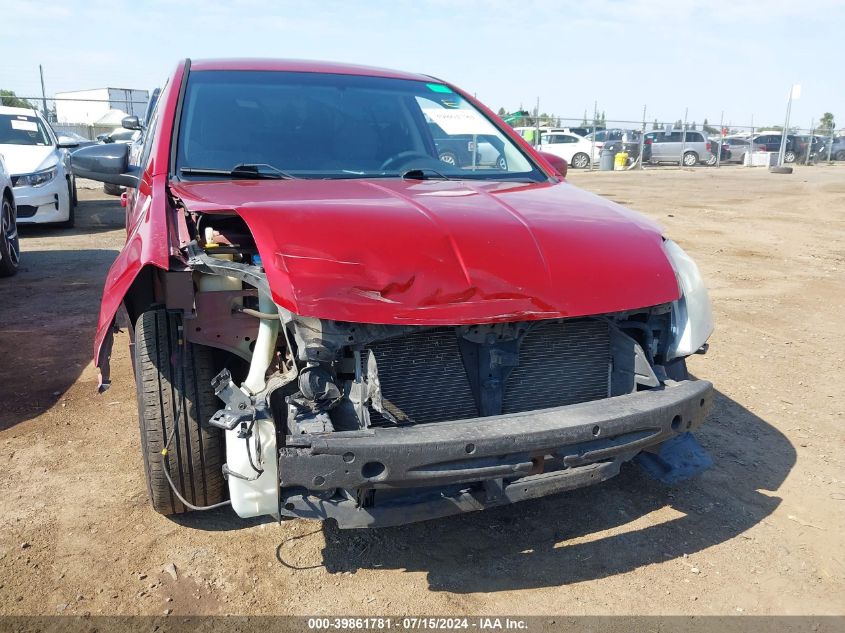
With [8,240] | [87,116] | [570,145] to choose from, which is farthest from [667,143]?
[8,240]

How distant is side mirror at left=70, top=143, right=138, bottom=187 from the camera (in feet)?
11.7

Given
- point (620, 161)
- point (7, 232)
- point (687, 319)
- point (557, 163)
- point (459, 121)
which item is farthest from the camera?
point (620, 161)

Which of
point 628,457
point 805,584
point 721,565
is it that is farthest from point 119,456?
point 805,584

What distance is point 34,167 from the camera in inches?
359

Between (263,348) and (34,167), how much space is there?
828 centimetres

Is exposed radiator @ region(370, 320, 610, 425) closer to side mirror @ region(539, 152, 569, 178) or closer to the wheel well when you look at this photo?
the wheel well

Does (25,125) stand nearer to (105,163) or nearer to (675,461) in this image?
(105,163)

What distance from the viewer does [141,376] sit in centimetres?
252

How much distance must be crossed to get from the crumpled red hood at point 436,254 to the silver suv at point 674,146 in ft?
94.0

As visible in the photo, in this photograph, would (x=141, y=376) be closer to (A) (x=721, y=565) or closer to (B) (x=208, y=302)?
(B) (x=208, y=302)

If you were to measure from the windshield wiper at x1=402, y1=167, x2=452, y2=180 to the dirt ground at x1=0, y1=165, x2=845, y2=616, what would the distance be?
1.49 meters

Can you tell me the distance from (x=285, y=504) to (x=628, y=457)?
118 cm

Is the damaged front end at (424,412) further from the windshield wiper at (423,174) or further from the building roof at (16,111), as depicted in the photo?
the building roof at (16,111)

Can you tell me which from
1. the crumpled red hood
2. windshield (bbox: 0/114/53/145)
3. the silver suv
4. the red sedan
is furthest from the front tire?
the crumpled red hood
